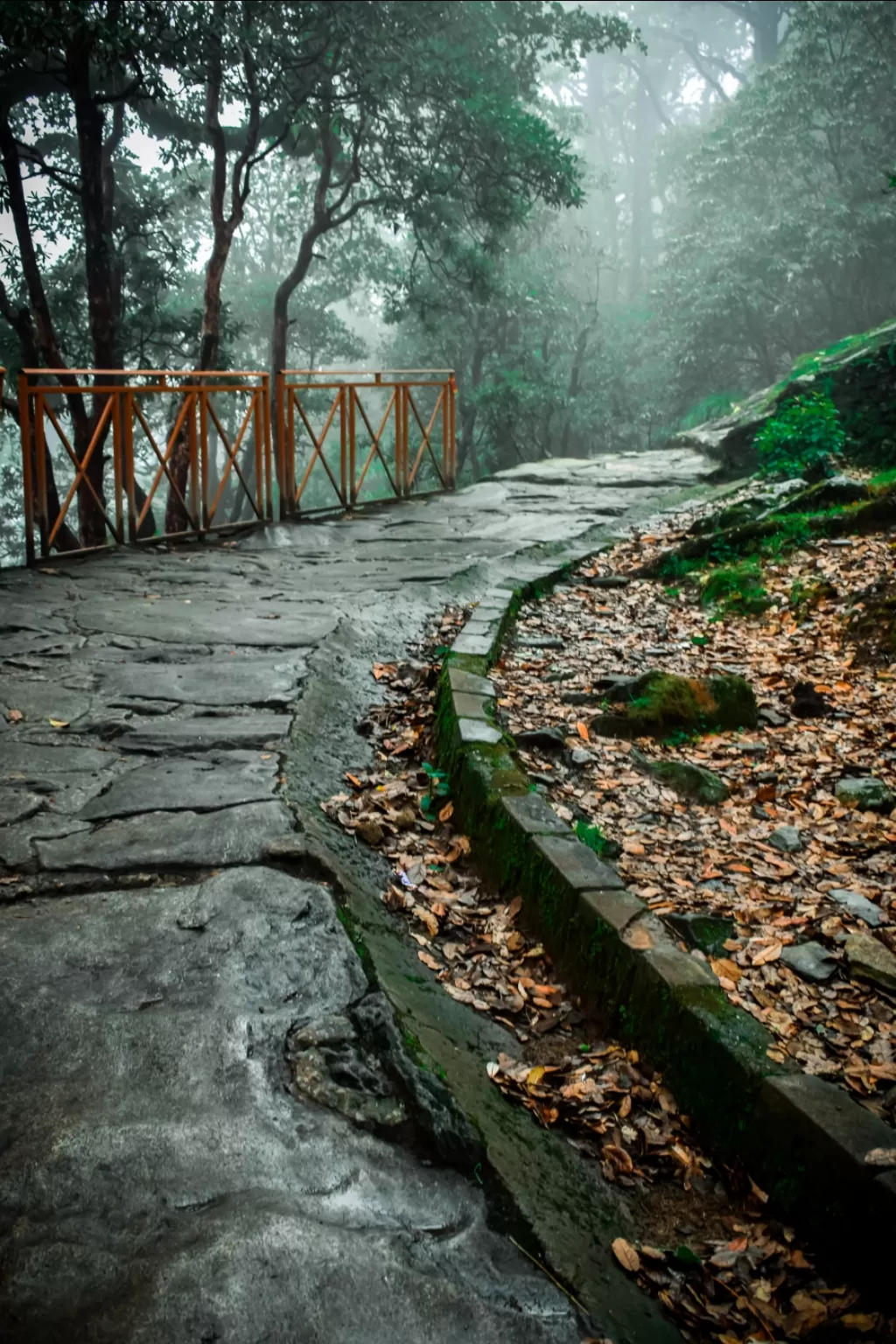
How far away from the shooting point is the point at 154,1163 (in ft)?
5.81

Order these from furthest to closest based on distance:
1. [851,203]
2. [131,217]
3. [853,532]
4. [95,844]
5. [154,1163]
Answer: [851,203] < [131,217] < [853,532] < [95,844] < [154,1163]

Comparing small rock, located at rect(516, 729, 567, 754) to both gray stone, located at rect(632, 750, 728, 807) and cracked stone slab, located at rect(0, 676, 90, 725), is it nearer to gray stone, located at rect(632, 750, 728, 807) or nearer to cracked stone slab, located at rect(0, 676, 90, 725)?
gray stone, located at rect(632, 750, 728, 807)

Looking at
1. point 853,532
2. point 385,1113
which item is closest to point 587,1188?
point 385,1113

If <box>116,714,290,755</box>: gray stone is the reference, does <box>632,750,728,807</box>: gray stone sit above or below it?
below

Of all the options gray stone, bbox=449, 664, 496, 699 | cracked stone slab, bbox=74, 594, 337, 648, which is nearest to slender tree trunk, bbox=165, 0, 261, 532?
cracked stone slab, bbox=74, 594, 337, 648

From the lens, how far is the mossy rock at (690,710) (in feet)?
14.1

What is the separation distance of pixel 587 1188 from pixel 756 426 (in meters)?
9.08

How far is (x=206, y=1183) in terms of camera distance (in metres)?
1.74

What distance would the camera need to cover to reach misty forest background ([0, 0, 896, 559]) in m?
11.2

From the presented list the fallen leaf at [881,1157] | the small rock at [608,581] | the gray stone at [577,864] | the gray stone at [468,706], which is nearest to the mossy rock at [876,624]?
the small rock at [608,581]

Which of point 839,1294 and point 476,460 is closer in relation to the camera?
point 839,1294

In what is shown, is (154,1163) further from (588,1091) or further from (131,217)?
(131,217)

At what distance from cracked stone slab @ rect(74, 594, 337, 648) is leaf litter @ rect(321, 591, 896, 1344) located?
1429 millimetres

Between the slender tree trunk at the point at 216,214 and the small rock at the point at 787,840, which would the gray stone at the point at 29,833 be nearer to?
the small rock at the point at 787,840
